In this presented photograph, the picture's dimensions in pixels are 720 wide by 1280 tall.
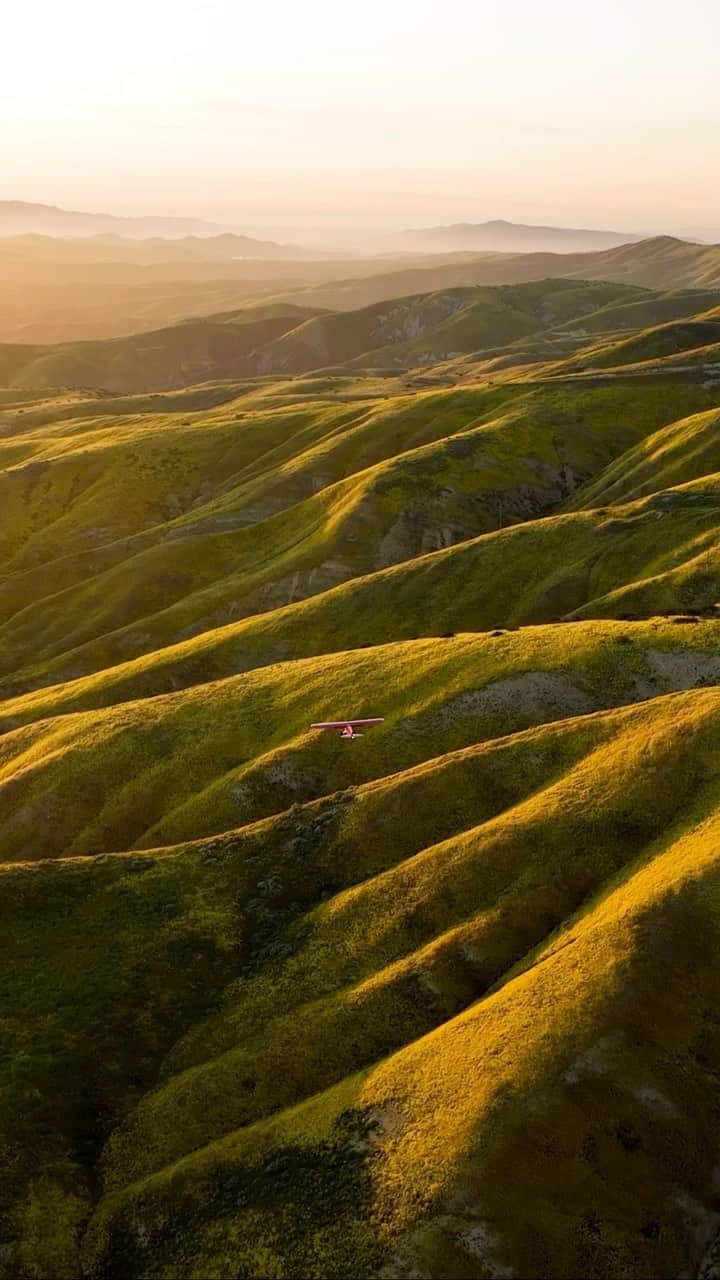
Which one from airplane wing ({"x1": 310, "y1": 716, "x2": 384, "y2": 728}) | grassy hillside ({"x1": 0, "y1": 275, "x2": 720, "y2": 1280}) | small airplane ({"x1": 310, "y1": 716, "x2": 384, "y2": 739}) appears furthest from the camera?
airplane wing ({"x1": 310, "y1": 716, "x2": 384, "y2": 728})

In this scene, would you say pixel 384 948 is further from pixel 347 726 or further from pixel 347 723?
pixel 347 723

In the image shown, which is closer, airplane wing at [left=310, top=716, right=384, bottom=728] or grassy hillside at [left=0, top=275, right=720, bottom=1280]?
grassy hillside at [left=0, top=275, right=720, bottom=1280]

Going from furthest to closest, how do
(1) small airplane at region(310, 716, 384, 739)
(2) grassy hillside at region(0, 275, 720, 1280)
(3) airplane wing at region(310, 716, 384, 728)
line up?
(3) airplane wing at region(310, 716, 384, 728) < (1) small airplane at region(310, 716, 384, 739) < (2) grassy hillside at region(0, 275, 720, 1280)

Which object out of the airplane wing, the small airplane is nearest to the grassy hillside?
the small airplane

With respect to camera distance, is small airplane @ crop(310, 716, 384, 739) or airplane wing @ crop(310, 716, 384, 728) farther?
airplane wing @ crop(310, 716, 384, 728)

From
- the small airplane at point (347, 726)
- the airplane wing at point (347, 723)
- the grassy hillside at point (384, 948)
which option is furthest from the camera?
the airplane wing at point (347, 723)

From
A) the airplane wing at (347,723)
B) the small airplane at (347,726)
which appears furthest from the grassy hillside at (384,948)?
the airplane wing at (347,723)

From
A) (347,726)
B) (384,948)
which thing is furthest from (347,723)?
(384,948)

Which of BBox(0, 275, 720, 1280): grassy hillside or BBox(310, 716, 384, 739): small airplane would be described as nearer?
BBox(0, 275, 720, 1280): grassy hillside

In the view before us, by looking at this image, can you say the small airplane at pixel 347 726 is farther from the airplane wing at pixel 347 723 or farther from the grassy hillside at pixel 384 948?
the grassy hillside at pixel 384 948

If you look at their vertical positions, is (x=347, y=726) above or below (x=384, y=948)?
above

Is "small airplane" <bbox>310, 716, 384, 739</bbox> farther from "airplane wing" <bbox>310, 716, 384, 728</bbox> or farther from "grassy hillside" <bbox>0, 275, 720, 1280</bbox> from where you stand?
"grassy hillside" <bbox>0, 275, 720, 1280</bbox>

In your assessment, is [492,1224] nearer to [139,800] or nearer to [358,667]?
[139,800]
